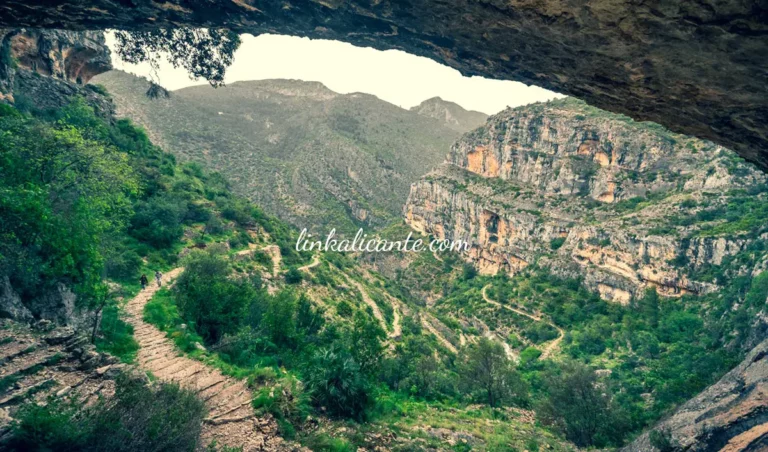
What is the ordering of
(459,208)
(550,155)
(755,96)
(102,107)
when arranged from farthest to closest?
1. (459,208)
2. (550,155)
3. (102,107)
4. (755,96)

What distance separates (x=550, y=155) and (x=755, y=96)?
86.9m

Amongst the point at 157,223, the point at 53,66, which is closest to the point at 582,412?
the point at 157,223

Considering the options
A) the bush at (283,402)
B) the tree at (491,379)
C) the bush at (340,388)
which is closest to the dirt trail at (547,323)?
the tree at (491,379)

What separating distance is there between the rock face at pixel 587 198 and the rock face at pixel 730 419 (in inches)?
1599

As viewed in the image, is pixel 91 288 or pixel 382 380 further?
pixel 382 380

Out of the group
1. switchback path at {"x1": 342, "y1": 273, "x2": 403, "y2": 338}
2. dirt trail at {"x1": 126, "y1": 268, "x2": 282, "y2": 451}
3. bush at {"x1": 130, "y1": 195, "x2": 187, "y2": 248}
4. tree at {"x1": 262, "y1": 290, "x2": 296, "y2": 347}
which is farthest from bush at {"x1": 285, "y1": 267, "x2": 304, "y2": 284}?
dirt trail at {"x1": 126, "y1": 268, "x2": 282, "y2": 451}

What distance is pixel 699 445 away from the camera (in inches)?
488

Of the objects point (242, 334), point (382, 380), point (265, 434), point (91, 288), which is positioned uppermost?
point (91, 288)

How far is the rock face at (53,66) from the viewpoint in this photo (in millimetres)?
25281

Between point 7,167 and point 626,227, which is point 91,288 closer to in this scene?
point 7,167

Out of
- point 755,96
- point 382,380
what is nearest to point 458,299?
point 382,380

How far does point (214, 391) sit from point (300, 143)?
3965 inches

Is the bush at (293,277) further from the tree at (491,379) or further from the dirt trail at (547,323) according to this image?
the dirt trail at (547,323)

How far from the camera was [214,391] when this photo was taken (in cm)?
1091
